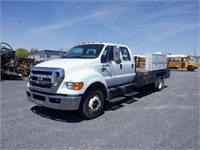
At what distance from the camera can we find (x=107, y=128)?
4348 millimetres

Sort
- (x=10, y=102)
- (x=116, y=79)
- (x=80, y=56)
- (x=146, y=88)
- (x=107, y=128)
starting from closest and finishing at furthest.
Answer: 1. (x=107, y=128)
2. (x=80, y=56)
3. (x=116, y=79)
4. (x=10, y=102)
5. (x=146, y=88)

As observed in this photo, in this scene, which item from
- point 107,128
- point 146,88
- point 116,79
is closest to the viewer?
point 107,128

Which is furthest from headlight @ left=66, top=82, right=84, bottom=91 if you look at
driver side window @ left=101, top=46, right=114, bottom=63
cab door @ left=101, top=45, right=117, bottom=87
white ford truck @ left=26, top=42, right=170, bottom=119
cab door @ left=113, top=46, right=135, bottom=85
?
cab door @ left=113, top=46, right=135, bottom=85

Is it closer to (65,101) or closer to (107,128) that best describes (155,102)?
(107,128)

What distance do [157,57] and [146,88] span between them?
1894 mm

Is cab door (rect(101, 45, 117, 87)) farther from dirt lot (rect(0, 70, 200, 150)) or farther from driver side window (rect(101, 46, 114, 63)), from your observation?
dirt lot (rect(0, 70, 200, 150))

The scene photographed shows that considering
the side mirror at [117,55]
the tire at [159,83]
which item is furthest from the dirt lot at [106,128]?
the tire at [159,83]

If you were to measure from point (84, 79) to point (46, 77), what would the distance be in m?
1.03

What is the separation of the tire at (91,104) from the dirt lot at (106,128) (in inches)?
7.2

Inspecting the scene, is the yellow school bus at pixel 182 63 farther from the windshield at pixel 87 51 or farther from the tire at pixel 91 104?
Result: the tire at pixel 91 104

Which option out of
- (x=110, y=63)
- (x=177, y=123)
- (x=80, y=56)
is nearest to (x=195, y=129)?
(x=177, y=123)

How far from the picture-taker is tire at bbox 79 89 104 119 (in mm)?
4809

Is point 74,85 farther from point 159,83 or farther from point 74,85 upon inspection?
point 159,83

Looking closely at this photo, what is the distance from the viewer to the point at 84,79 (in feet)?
15.3
